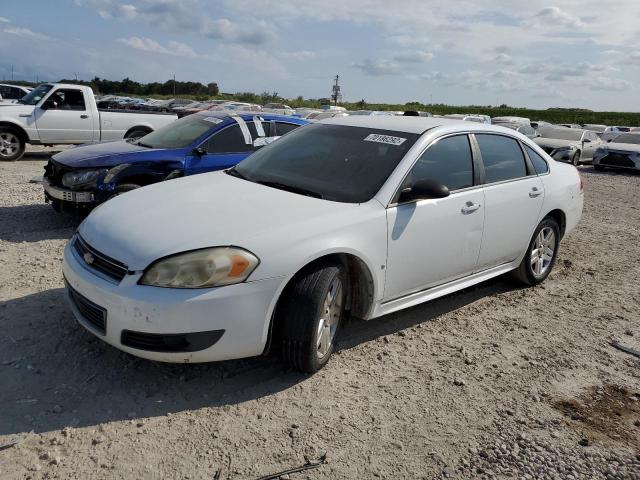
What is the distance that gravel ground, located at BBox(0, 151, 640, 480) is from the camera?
2.65m

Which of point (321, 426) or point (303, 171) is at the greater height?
point (303, 171)

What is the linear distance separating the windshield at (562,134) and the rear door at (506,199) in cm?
1476

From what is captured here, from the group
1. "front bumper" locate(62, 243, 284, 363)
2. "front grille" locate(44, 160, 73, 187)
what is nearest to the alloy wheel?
"front bumper" locate(62, 243, 284, 363)

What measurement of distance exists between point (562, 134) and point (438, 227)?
1695 cm

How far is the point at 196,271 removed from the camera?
9.65ft

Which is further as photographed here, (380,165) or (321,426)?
(380,165)

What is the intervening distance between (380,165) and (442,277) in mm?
971

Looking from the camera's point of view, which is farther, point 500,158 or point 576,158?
point 576,158

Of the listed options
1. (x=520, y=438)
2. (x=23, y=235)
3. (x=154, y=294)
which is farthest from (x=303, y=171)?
(x=23, y=235)

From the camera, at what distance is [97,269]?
125 inches

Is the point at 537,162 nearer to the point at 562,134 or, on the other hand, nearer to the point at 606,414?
the point at 606,414

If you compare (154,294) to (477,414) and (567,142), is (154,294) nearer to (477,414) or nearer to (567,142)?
(477,414)

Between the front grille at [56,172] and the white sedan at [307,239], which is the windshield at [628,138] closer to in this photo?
the white sedan at [307,239]

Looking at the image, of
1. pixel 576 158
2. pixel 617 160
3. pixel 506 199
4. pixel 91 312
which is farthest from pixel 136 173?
pixel 576 158
